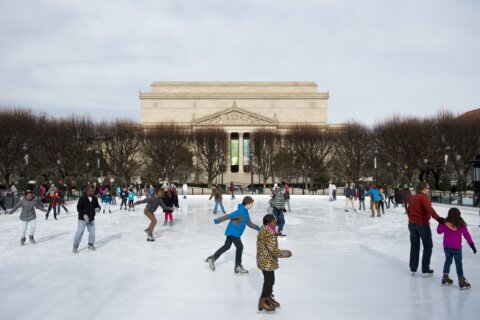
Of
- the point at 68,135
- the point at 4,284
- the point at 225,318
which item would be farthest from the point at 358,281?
the point at 68,135

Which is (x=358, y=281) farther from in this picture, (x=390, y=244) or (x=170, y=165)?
(x=170, y=165)

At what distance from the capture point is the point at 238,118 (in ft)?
257

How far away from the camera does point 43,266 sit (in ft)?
30.8

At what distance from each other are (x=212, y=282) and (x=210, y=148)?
176ft

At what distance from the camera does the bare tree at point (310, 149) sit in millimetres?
→ 58281

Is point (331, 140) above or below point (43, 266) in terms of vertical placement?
above

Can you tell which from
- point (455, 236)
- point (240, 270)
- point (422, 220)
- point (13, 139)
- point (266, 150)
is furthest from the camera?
point (266, 150)

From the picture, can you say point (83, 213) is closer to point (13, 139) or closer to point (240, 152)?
point (13, 139)

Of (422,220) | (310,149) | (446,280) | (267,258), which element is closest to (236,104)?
(310,149)

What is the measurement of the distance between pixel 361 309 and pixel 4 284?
5783mm

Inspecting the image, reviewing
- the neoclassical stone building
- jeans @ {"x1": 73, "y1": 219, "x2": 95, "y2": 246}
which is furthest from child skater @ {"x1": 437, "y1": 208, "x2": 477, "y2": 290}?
the neoclassical stone building

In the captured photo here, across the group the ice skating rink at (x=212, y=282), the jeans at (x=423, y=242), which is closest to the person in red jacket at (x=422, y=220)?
the jeans at (x=423, y=242)

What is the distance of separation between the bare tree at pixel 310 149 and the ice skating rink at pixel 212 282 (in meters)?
44.7

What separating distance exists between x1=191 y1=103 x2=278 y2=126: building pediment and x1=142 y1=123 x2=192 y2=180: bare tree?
17.9 meters
